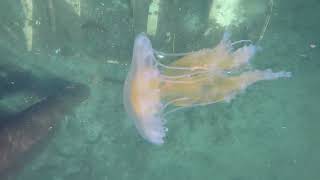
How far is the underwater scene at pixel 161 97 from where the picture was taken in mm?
4824

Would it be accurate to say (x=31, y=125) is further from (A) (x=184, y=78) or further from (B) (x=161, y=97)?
(A) (x=184, y=78)

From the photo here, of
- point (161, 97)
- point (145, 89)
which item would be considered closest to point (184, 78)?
point (161, 97)

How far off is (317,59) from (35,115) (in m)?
4.30

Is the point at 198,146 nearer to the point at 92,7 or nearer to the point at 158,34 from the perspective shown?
the point at 158,34

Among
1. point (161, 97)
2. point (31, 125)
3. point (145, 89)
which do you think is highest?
point (145, 89)

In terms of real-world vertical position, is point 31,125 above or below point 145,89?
below

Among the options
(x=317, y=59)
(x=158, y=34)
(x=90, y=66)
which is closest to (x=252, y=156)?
(x=317, y=59)

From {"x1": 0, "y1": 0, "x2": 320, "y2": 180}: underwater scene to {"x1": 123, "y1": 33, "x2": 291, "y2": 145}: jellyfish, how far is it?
0.04 meters

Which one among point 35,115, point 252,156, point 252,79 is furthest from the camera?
point 252,156

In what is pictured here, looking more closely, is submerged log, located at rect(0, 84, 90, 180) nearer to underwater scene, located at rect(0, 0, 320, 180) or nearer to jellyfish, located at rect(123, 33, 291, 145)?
underwater scene, located at rect(0, 0, 320, 180)

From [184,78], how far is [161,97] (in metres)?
0.36

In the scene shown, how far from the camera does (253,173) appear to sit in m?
5.96

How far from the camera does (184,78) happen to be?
13.9 ft

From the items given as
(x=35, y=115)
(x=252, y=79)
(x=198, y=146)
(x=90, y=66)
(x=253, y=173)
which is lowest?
(x=253, y=173)
